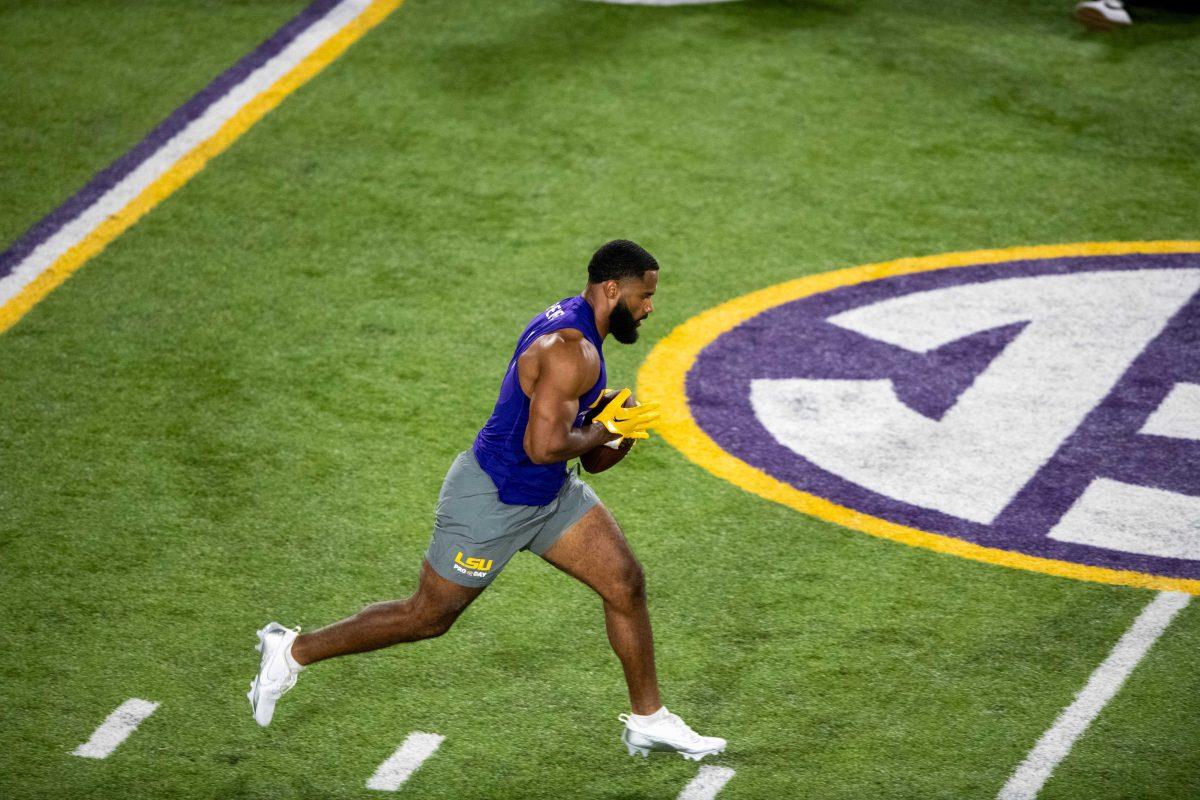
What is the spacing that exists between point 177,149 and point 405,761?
601 centimetres

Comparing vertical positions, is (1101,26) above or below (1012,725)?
above

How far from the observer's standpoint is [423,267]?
9.38m

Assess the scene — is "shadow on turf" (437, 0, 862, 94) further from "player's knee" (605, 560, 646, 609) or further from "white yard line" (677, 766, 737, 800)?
"white yard line" (677, 766, 737, 800)

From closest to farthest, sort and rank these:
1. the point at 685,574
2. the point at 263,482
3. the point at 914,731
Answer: the point at 914,731, the point at 685,574, the point at 263,482

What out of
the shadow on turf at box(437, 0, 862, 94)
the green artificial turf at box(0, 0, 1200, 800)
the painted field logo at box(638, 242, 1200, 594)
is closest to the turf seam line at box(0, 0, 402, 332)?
the green artificial turf at box(0, 0, 1200, 800)

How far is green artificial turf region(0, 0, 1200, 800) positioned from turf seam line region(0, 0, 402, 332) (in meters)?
0.16

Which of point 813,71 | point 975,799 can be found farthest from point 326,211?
point 975,799

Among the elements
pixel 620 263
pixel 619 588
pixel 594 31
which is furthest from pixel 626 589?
pixel 594 31

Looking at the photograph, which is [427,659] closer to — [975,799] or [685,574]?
[685,574]

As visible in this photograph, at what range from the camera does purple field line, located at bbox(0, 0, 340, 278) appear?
385 inches

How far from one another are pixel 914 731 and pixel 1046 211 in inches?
190

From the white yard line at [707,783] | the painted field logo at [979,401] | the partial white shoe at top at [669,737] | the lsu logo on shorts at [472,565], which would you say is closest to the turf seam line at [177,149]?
the painted field logo at [979,401]

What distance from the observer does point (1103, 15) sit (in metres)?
12.2

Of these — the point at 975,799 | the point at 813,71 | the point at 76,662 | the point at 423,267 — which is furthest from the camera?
the point at 813,71
